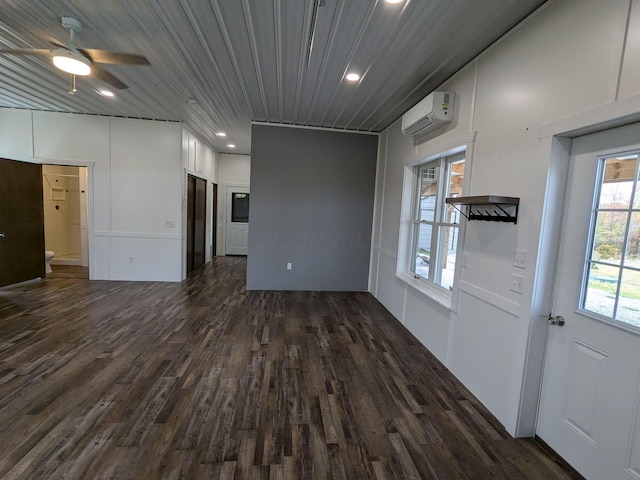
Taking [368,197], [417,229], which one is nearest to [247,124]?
[368,197]

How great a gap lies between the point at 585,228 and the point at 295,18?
2393mm

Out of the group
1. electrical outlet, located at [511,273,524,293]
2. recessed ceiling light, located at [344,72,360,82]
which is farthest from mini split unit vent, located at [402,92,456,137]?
electrical outlet, located at [511,273,524,293]

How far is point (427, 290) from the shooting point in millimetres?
3258

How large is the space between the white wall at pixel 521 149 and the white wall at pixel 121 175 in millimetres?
4679

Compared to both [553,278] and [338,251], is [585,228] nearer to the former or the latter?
[553,278]

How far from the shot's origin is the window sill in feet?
9.28

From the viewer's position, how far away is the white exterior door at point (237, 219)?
321 inches

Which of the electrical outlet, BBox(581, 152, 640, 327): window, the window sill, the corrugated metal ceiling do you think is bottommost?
the window sill

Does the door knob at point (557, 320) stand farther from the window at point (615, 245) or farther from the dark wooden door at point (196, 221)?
the dark wooden door at point (196, 221)

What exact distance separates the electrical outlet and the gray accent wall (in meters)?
3.29

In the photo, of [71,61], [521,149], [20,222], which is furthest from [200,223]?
[521,149]

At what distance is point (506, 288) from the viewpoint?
2051 millimetres

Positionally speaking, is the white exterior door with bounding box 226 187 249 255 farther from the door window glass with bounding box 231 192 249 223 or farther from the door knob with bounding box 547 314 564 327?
the door knob with bounding box 547 314 564 327

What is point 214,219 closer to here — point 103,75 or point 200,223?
point 200,223
